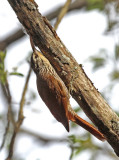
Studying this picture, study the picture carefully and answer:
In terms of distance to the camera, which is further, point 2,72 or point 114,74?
A: point 114,74

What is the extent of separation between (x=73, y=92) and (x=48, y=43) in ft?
1.61

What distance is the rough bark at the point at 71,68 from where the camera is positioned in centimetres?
278

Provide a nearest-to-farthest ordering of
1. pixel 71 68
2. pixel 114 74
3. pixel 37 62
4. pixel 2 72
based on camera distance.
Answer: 1. pixel 71 68
2. pixel 2 72
3. pixel 37 62
4. pixel 114 74

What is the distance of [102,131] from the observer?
2.92 meters

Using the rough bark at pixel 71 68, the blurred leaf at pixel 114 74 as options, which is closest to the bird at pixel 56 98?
the rough bark at pixel 71 68

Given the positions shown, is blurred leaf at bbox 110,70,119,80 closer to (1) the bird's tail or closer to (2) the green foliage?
(1) the bird's tail

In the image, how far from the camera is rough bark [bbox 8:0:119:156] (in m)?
2.78

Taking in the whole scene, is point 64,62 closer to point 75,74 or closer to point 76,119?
point 75,74

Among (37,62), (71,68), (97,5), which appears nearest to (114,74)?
(97,5)

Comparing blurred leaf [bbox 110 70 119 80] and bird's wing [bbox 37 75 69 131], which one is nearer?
bird's wing [bbox 37 75 69 131]

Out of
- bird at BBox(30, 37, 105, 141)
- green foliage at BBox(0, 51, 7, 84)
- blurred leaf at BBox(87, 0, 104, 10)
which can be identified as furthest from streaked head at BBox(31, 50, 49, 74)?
blurred leaf at BBox(87, 0, 104, 10)

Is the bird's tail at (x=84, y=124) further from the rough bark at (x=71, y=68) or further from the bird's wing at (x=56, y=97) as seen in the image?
the rough bark at (x=71, y=68)

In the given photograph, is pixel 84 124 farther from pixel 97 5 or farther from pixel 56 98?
pixel 97 5

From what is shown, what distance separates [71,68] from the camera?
300 centimetres
